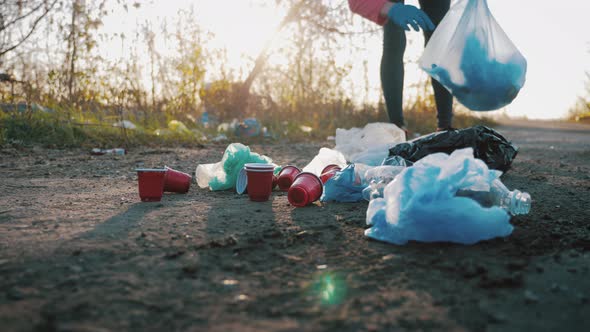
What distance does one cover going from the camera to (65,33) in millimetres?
5340

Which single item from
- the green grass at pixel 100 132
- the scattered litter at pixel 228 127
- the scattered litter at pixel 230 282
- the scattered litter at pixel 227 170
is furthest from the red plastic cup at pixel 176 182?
the scattered litter at pixel 228 127

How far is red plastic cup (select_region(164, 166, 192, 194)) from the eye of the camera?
2.29 metres

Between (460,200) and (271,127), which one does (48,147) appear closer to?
(271,127)

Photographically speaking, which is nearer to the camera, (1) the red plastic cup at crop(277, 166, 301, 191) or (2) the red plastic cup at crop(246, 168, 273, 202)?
(2) the red plastic cup at crop(246, 168, 273, 202)

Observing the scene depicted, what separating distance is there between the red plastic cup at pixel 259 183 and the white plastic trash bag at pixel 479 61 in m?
0.97

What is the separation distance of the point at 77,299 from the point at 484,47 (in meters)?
1.97

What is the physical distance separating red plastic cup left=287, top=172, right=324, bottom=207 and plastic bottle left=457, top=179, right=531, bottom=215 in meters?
0.64

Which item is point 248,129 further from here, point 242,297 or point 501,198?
point 242,297

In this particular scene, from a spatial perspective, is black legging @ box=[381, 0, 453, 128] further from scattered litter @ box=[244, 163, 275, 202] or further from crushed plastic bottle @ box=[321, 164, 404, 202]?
scattered litter @ box=[244, 163, 275, 202]

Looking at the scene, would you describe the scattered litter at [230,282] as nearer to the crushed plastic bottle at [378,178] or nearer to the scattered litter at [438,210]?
the scattered litter at [438,210]

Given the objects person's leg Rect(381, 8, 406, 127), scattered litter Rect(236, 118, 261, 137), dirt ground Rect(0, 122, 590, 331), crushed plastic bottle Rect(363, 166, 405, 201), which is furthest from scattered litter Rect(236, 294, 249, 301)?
scattered litter Rect(236, 118, 261, 137)

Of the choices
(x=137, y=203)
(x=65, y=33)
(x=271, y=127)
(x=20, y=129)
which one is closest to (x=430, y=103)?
(x=271, y=127)

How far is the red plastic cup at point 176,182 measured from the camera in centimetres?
229

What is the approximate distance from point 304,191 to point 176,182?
2.34 feet
